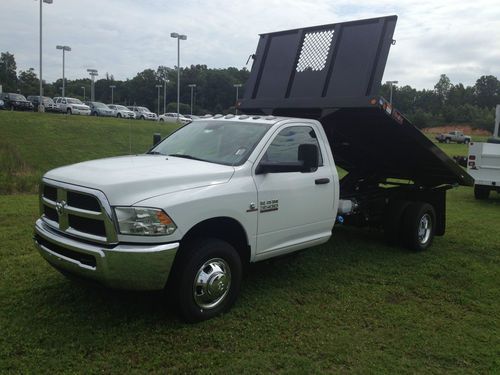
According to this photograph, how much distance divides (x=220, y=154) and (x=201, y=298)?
4.96 feet

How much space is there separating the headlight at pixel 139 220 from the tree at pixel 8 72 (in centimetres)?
11245

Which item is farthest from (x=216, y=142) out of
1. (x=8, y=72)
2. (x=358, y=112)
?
(x=8, y=72)

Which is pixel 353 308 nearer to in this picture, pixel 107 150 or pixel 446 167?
pixel 446 167

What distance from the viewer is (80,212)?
3977mm

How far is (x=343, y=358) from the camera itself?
3869mm

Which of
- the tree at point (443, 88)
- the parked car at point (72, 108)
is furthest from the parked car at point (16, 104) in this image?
the tree at point (443, 88)

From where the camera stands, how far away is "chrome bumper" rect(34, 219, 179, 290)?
379 centimetres

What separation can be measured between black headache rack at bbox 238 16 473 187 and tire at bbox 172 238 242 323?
2.80 m

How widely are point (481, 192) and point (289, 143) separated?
963 cm

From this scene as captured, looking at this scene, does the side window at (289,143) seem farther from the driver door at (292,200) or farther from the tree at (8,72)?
the tree at (8,72)

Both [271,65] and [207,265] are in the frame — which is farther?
[271,65]

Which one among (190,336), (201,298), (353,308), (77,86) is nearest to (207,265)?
(201,298)

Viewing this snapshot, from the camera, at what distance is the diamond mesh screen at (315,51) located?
6.68 meters

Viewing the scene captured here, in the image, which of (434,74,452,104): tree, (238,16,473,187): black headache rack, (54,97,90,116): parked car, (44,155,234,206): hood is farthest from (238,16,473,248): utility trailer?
(434,74,452,104): tree
